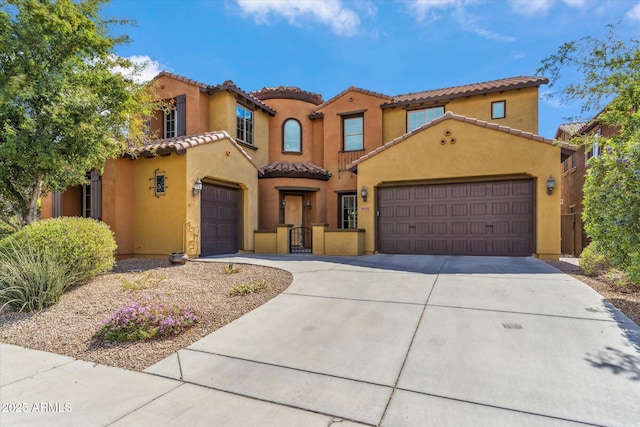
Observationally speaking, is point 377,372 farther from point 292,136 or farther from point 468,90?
point 292,136

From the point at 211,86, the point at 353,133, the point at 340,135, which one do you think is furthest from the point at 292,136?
the point at 211,86

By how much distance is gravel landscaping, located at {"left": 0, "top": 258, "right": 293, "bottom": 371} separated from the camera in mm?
3959

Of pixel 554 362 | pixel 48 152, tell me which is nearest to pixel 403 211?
pixel 554 362

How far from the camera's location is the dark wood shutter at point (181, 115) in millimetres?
13719

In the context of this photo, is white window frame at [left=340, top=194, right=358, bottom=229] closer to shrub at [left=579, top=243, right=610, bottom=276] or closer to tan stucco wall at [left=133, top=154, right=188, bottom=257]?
tan stucco wall at [left=133, top=154, right=188, bottom=257]

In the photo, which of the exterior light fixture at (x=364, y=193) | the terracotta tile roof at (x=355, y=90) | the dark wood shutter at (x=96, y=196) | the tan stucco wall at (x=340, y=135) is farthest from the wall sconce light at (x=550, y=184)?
the dark wood shutter at (x=96, y=196)

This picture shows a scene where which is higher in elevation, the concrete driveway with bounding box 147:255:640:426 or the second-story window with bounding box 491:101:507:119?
the second-story window with bounding box 491:101:507:119

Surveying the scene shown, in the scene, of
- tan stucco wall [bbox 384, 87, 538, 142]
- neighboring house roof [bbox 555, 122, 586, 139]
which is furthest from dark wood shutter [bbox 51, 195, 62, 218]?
neighboring house roof [bbox 555, 122, 586, 139]

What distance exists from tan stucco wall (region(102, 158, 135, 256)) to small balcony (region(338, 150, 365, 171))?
29.0 ft

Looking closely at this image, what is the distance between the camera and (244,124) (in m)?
15.0

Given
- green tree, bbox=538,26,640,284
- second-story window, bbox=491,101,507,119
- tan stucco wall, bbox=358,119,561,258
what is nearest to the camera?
green tree, bbox=538,26,640,284

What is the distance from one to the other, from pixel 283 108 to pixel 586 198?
44.8 ft

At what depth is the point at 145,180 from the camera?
1111 centimetres

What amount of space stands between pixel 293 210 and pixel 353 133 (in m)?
4.78
